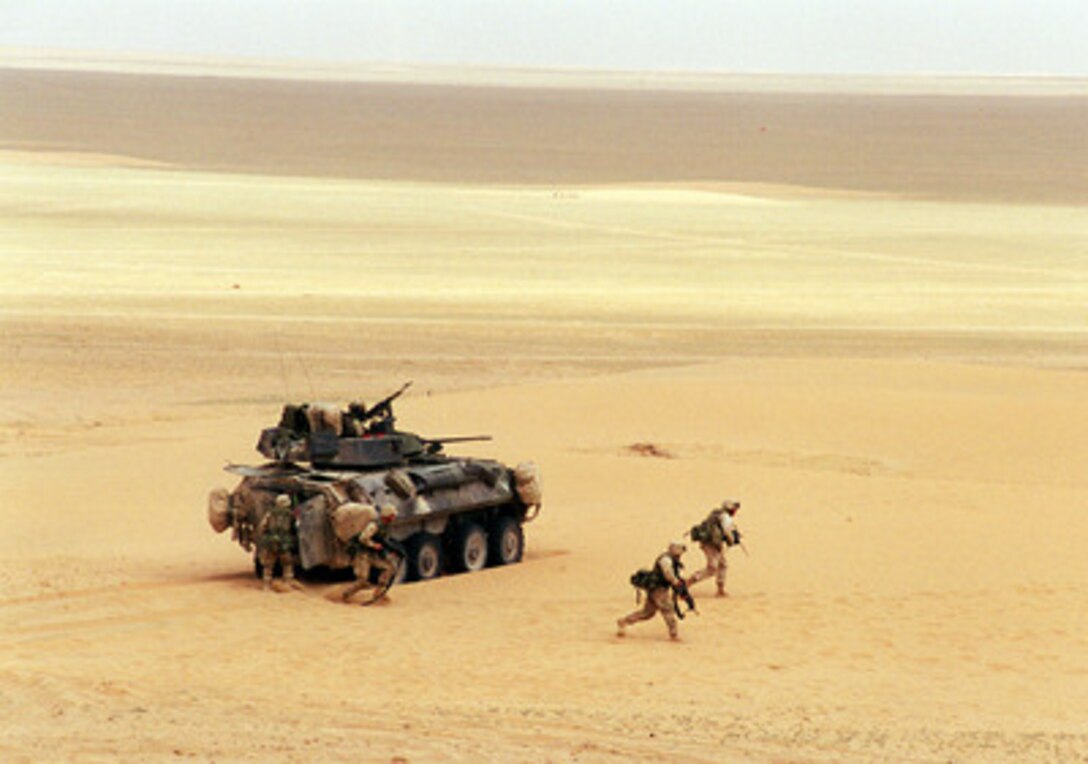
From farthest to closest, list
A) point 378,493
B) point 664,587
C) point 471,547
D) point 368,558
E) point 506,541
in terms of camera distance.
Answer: point 506,541 < point 471,547 < point 378,493 < point 368,558 < point 664,587

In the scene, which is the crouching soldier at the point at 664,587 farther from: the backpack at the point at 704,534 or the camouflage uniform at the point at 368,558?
the camouflage uniform at the point at 368,558

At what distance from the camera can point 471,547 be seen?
22.4 meters

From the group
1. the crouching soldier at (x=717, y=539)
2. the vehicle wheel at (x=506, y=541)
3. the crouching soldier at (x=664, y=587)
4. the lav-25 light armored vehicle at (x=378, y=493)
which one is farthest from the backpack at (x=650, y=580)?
the vehicle wheel at (x=506, y=541)

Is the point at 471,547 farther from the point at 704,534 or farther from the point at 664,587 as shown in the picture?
the point at 664,587

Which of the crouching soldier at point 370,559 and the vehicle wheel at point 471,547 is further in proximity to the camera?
the vehicle wheel at point 471,547

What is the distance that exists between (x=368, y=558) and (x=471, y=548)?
2.37m

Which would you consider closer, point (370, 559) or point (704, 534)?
point (370, 559)

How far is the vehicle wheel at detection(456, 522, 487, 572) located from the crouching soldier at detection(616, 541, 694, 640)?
3.78 m

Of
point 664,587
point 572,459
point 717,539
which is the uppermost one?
point 572,459

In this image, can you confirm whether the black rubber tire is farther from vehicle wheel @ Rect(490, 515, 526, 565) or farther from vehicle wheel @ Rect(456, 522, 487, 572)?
vehicle wheel @ Rect(490, 515, 526, 565)

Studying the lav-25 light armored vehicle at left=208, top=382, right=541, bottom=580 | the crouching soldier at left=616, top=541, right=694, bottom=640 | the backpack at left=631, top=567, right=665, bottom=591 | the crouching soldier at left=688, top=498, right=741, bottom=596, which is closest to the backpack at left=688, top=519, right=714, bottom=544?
the crouching soldier at left=688, top=498, right=741, bottom=596

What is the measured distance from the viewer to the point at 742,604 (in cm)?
2041

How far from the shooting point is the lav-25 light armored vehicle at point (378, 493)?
20.7 metres

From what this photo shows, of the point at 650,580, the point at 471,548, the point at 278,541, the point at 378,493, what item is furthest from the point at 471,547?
the point at 650,580
